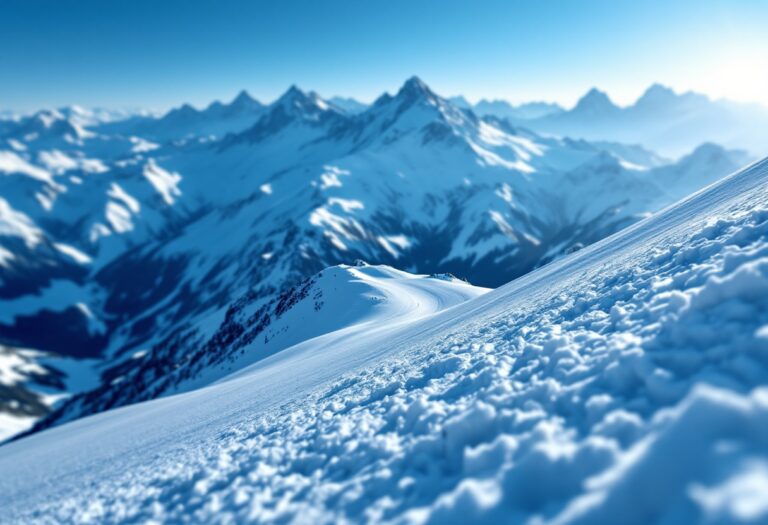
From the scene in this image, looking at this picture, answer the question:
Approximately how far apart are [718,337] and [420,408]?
4326mm

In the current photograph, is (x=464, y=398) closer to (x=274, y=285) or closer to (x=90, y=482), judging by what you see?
(x=90, y=482)

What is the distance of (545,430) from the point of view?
488 centimetres

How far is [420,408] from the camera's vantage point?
280 inches

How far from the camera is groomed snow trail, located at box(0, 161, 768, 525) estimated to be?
3.50 metres

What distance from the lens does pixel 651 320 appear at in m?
6.51

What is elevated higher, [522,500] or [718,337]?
[718,337]

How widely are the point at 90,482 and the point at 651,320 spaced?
13.9 metres

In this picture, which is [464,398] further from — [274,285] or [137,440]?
[274,285]

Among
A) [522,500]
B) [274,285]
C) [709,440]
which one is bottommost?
[522,500]

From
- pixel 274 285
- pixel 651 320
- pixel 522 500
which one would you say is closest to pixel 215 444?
pixel 522 500

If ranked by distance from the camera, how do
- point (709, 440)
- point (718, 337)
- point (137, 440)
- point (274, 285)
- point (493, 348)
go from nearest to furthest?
point (709, 440) → point (718, 337) → point (493, 348) → point (137, 440) → point (274, 285)

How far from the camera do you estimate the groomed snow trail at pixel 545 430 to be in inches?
138

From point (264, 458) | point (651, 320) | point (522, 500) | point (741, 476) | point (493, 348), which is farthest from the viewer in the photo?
point (493, 348)

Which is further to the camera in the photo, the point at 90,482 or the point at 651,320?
the point at 90,482
